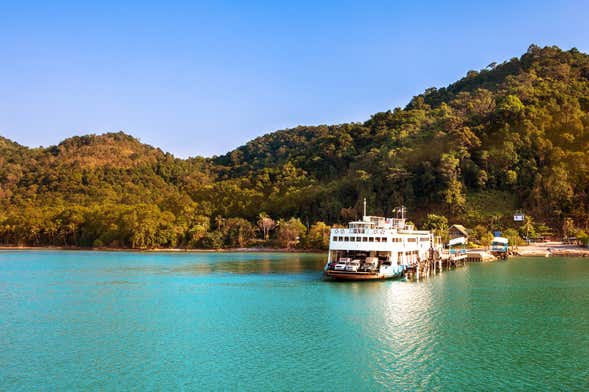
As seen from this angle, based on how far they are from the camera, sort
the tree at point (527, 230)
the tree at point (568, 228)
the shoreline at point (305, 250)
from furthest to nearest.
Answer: the tree at point (527, 230) < the tree at point (568, 228) < the shoreline at point (305, 250)

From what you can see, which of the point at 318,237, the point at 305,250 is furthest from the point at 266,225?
the point at 318,237

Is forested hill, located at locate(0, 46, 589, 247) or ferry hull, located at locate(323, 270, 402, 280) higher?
forested hill, located at locate(0, 46, 589, 247)

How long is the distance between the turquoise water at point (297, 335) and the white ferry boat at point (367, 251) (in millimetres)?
1288

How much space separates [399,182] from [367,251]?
63336mm

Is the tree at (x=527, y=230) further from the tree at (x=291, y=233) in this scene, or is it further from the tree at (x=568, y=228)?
the tree at (x=291, y=233)

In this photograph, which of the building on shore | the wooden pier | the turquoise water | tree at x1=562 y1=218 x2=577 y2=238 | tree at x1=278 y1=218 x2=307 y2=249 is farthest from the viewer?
tree at x1=278 y1=218 x2=307 y2=249

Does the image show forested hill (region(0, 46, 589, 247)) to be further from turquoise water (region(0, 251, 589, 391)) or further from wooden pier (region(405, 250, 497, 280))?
turquoise water (region(0, 251, 589, 391))

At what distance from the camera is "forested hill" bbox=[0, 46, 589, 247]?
336ft

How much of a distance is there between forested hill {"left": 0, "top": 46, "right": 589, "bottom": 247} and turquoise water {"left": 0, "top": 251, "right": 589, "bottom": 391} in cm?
5543

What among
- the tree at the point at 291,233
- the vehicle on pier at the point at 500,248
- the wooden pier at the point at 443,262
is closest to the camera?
the wooden pier at the point at 443,262

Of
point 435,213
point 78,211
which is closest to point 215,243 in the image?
point 78,211

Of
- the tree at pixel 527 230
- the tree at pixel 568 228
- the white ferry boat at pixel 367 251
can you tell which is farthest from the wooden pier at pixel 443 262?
the tree at pixel 568 228

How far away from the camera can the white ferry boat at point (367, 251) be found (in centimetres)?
4775

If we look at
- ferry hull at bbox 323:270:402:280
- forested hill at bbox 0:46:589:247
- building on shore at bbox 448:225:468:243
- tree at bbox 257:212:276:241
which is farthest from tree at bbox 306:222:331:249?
ferry hull at bbox 323:270:402:280
